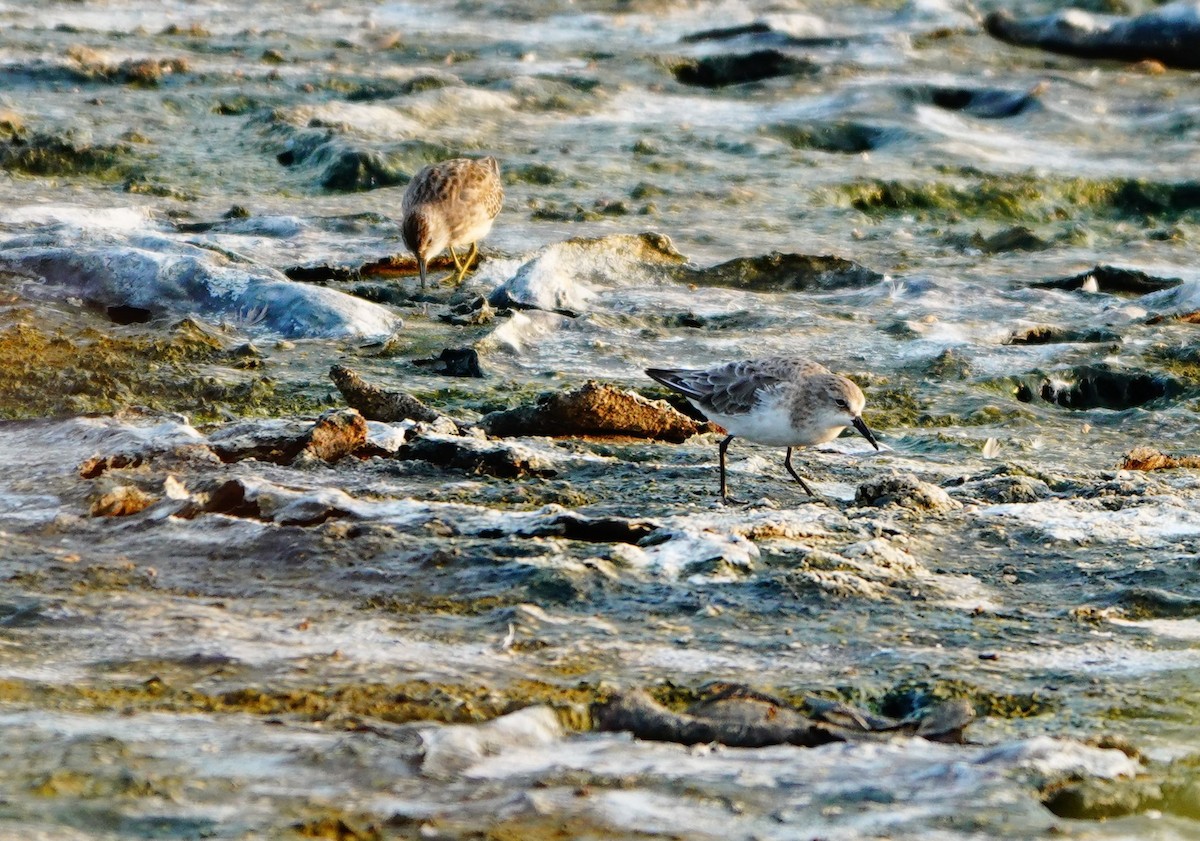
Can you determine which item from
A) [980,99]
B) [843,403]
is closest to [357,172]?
[980,99]

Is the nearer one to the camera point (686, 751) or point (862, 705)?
point (686, 751)

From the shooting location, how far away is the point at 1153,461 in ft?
21.5

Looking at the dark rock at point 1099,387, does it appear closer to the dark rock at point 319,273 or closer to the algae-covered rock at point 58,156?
the dark rock at point 319,273

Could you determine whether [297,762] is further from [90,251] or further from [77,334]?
[90,251]

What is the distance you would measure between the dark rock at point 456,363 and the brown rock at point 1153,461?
2693 mm

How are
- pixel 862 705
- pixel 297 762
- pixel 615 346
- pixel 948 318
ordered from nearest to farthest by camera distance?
1. pixel 297 762
2. pixel 862 705
3. pixel 615 346
4. pixel 948 318

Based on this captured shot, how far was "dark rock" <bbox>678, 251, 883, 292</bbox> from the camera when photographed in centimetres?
945

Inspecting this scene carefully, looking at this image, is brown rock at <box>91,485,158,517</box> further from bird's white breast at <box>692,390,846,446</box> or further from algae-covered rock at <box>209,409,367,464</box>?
bird's white breast at <box>692,390,846,446</box>

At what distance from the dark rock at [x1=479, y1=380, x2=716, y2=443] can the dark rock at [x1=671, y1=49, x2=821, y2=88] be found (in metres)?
8.50

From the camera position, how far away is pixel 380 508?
550 cm

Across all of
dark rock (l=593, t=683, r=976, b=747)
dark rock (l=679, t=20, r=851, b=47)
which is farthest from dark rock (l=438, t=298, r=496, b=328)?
dark rock (l=679, t=20, r=851, b=47)

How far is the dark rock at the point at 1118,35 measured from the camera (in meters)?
15.9

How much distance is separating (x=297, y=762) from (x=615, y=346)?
4.70 m

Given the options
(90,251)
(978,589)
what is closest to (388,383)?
Result: (90,251)
